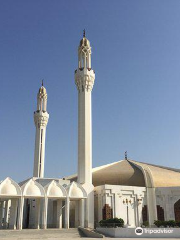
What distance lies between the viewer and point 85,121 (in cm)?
3856

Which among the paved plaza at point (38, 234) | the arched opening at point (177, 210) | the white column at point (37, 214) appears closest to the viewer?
the paved plaza at point (38, 234)

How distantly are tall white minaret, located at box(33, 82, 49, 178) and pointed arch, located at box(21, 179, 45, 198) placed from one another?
1347 centimetres

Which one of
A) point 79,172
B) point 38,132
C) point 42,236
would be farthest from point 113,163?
point 42,236

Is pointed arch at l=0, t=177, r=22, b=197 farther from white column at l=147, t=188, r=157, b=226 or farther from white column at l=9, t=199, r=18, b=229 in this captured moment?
white column at l=147, t=188, r=157, b=226

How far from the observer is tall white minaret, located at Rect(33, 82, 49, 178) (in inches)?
1823

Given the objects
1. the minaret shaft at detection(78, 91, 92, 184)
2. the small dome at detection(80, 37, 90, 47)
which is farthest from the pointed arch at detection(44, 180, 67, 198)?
the small dome at detection(80, 37, 90, 47)

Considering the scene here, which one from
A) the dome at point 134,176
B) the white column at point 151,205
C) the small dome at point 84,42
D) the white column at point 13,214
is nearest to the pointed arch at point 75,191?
the dome at point 134,176

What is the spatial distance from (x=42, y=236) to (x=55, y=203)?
9.96 m

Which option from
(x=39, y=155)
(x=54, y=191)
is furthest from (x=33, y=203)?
(x=39, y=155)

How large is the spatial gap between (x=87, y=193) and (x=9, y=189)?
31.8 ft

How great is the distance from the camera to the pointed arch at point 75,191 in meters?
33.8

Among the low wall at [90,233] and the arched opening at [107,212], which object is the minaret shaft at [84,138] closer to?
the arched opening at [107,212]

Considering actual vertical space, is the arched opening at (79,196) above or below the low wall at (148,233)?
above

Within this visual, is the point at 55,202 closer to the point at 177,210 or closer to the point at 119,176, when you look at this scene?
the point at 119,176
